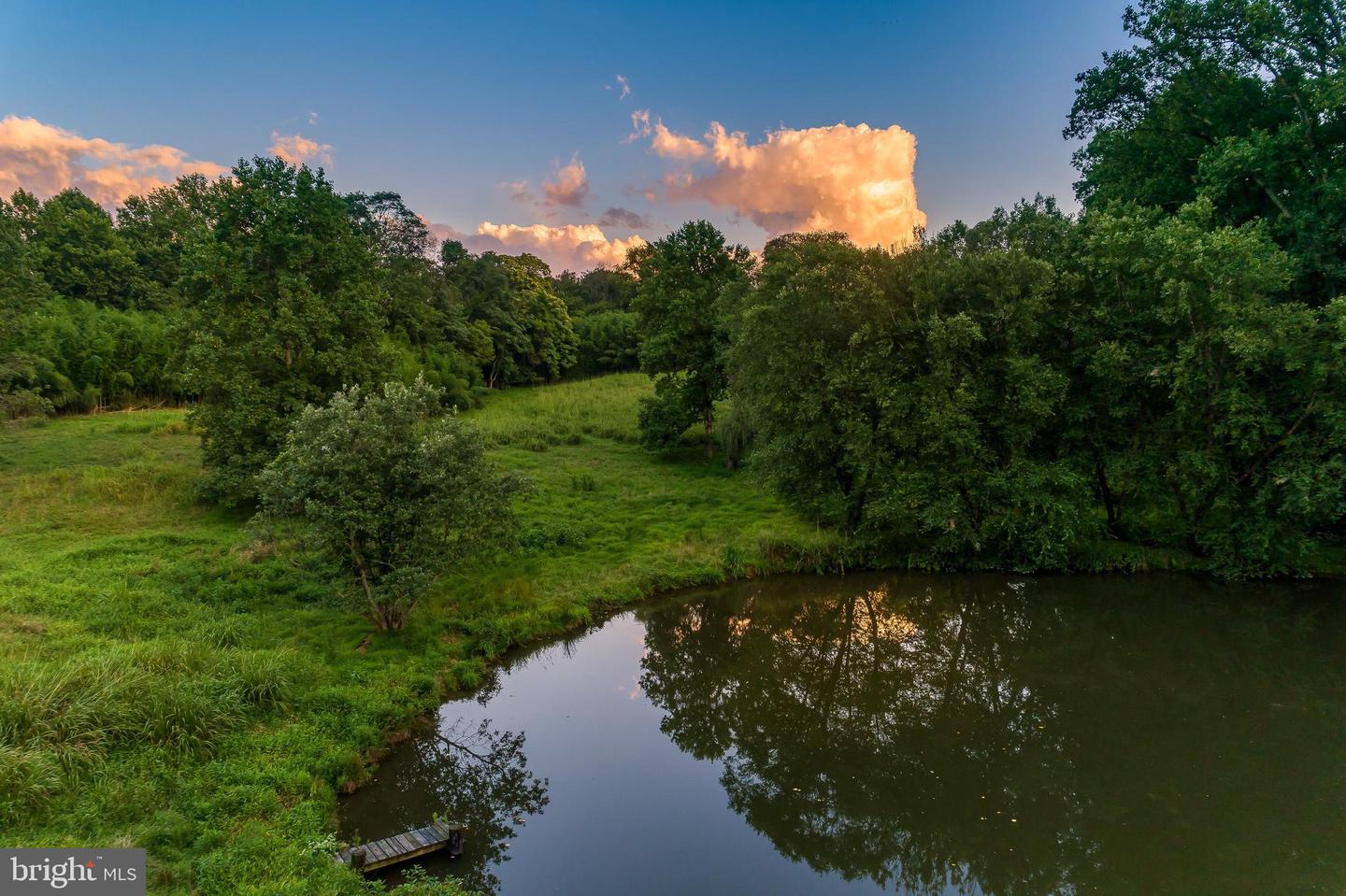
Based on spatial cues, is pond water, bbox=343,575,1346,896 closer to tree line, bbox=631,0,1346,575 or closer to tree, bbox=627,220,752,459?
tree line, bbox=631,0,1346,575

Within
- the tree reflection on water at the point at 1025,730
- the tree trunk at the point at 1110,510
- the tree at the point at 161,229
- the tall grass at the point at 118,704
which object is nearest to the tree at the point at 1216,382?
the tree trunk at the point at 1110,510

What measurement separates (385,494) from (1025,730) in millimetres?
13140

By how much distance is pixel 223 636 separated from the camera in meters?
12.7

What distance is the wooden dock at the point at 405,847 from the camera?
827 centimetres

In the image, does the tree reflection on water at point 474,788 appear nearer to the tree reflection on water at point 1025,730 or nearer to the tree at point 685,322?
the tree reflection on water at point 1025,730

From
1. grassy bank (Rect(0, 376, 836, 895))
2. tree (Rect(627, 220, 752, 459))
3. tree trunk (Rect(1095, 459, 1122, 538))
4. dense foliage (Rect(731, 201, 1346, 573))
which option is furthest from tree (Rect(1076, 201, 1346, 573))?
tree (Rect(627, 220, 752, 459))

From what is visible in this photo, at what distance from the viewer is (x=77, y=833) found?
7477 mm

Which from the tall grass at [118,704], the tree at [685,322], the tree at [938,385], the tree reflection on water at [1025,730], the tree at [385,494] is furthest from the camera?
the tree at [685,322]

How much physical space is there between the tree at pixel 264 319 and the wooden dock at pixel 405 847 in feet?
49.2

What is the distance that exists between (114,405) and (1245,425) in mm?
49076

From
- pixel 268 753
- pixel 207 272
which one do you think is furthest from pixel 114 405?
pixel 268 753

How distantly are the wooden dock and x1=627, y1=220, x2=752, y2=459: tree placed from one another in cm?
2209

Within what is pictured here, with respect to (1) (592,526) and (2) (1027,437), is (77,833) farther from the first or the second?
(2) (1027,437)

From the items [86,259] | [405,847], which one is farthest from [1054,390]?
[86,259]
